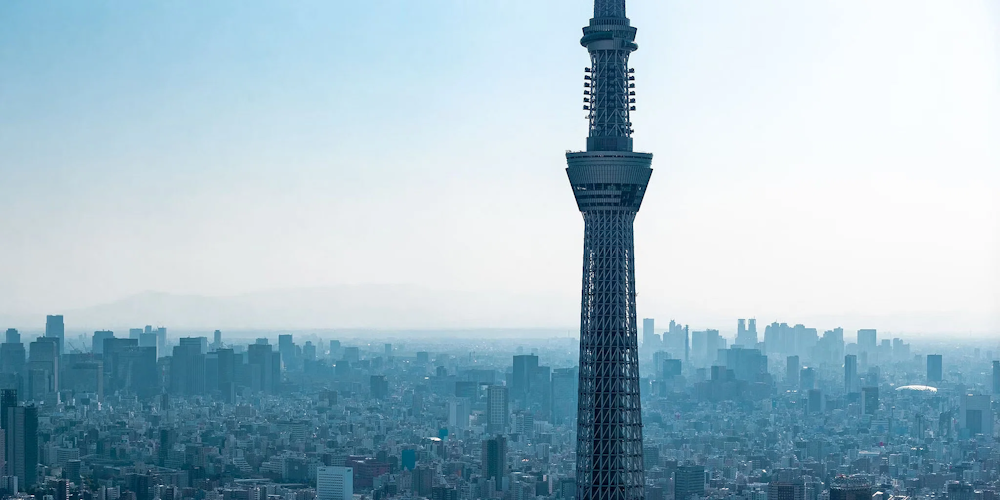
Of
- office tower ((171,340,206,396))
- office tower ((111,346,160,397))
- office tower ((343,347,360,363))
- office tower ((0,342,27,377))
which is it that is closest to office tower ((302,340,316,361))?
office tower ((343,347,360,363))

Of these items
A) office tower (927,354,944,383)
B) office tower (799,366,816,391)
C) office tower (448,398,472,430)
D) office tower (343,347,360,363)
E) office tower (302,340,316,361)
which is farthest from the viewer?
office tower (343,347,360,363)

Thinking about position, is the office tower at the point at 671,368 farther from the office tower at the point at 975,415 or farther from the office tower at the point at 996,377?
the office tower at the point at 996,377

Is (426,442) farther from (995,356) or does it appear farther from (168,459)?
(995,356)

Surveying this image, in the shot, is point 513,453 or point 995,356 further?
point 513,453

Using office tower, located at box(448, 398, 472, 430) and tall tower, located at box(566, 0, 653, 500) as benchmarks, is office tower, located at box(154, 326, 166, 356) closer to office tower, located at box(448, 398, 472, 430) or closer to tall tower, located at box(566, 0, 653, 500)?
office tower, located at box(448, 398, 472, 430)

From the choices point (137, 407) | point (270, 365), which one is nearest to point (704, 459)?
point (137, 407)

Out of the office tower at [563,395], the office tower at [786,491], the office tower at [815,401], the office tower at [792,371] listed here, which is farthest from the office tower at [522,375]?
the office tower at [786,491]
